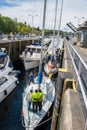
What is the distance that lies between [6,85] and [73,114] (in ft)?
50.3

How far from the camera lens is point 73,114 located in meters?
5.70

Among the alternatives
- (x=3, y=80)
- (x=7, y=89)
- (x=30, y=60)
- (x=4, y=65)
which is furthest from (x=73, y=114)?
(x=30, y=60)

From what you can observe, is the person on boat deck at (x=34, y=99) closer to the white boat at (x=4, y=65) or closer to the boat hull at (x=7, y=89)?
the boat hull at (x=7, y=89)

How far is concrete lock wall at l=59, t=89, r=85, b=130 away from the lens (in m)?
5.16

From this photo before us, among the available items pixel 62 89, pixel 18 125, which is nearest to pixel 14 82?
pixel 18 125

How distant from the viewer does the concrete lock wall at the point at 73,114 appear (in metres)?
5.16

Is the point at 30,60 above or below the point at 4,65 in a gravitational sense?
below

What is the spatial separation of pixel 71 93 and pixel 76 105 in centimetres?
85

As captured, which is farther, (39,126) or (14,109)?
(14,109)

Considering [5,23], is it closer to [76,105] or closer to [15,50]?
[15,50]

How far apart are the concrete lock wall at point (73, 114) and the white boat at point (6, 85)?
12.6 metres

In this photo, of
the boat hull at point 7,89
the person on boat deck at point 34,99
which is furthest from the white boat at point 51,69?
the person on boat deck at point 34,99

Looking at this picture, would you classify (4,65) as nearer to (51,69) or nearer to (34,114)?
(51,69)

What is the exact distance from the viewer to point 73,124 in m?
5.14
